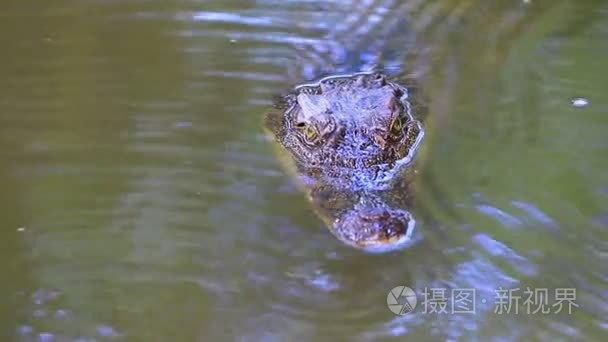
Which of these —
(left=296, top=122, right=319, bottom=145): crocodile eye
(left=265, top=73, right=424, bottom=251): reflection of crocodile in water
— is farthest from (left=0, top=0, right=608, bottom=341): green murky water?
(left=296, top=122, right=319, bottom=145): crocodile eye

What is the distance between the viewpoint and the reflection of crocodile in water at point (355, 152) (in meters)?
3.14

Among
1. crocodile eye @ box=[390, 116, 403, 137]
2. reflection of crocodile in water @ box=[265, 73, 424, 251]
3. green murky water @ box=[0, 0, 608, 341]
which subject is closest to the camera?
green murky water @ box=[0, 0, 608, 341]

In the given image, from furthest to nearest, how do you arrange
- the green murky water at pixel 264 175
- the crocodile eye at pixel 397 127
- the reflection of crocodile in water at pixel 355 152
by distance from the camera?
1. the crocodile eye at pixel 397 127
2. the reflection of crocodile in water at pixel 355 152
3. the green murky water at pixel 264 175

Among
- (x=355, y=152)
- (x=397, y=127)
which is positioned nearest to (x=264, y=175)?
(x=355, y=152)

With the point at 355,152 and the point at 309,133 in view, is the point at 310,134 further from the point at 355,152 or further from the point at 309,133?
the point at 355,152

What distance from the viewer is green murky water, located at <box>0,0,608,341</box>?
288 cm

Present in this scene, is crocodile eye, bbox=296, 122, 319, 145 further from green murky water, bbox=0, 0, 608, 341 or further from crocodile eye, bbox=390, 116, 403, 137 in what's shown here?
crocodile eye, bbox=390, 116, 403, 137

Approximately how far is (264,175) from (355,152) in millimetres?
475

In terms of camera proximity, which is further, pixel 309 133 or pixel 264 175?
pixel 309 133

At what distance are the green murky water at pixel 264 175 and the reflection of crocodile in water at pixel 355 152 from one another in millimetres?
87

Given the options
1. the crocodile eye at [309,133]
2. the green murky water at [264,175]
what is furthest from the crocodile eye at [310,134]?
the green murky water at [264,175]

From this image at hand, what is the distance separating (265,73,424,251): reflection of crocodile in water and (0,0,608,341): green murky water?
87mm

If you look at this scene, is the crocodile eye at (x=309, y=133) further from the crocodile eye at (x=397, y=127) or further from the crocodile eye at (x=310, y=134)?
the crocodile eye at (x=397, y=127)

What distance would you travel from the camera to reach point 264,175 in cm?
366
